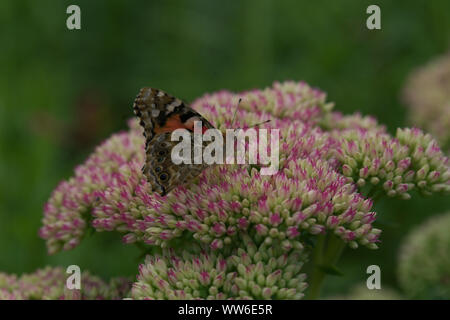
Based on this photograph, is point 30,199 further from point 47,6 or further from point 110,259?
point 47,6

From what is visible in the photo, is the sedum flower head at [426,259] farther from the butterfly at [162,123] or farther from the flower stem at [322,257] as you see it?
the butterfly at [162,123]

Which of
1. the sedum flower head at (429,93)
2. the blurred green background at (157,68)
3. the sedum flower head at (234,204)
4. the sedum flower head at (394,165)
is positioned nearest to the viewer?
the sedum flower head at (234,204)

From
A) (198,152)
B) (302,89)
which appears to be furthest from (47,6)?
(198,152)

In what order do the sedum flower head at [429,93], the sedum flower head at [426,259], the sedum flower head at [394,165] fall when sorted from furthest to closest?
the sedum flower head at [429,93] → the sedum flower head at [426,259] → the sedum flower head at [394,165]

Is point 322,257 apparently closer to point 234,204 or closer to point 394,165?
point 394,165

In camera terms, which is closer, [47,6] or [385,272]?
[385,272]

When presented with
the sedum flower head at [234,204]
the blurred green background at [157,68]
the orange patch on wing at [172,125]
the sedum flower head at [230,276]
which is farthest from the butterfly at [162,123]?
the blurred green background at [157,68]

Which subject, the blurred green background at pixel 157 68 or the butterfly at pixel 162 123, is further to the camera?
the blurred green background at pixel 157 68
